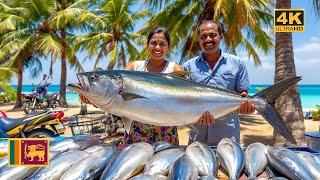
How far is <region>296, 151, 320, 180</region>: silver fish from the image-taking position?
2172 mm

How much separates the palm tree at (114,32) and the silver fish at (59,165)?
1924 centimetres

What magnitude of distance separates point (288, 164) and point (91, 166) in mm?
1135

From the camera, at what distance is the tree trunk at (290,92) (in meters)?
8.34

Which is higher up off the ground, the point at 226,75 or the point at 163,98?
the point at 226,75

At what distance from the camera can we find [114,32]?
2216 centimetres

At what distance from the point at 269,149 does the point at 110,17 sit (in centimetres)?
2047

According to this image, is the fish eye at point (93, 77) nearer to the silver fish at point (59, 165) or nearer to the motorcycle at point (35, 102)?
the silver fish at point (59, 165)

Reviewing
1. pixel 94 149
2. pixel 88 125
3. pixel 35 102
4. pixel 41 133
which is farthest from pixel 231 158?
pixel 35 102

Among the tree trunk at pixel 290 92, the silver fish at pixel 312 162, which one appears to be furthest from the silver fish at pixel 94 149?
the tree trunk at pixel 290 92

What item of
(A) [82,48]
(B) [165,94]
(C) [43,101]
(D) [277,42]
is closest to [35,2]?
(A) [82,48]

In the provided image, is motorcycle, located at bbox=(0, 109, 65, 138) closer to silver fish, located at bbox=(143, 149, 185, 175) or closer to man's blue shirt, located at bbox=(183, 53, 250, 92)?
man's blue shirt, located at bbox=(183, 53, 250, 92)

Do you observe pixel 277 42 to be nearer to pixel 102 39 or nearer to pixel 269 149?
pixel 269 149

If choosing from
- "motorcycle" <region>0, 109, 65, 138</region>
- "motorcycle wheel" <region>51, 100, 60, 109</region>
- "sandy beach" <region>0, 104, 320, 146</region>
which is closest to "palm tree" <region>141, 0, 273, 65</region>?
"sandy beach" <region>0, 104, 320, 146</region>

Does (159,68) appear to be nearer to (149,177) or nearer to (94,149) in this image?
(94,149)
